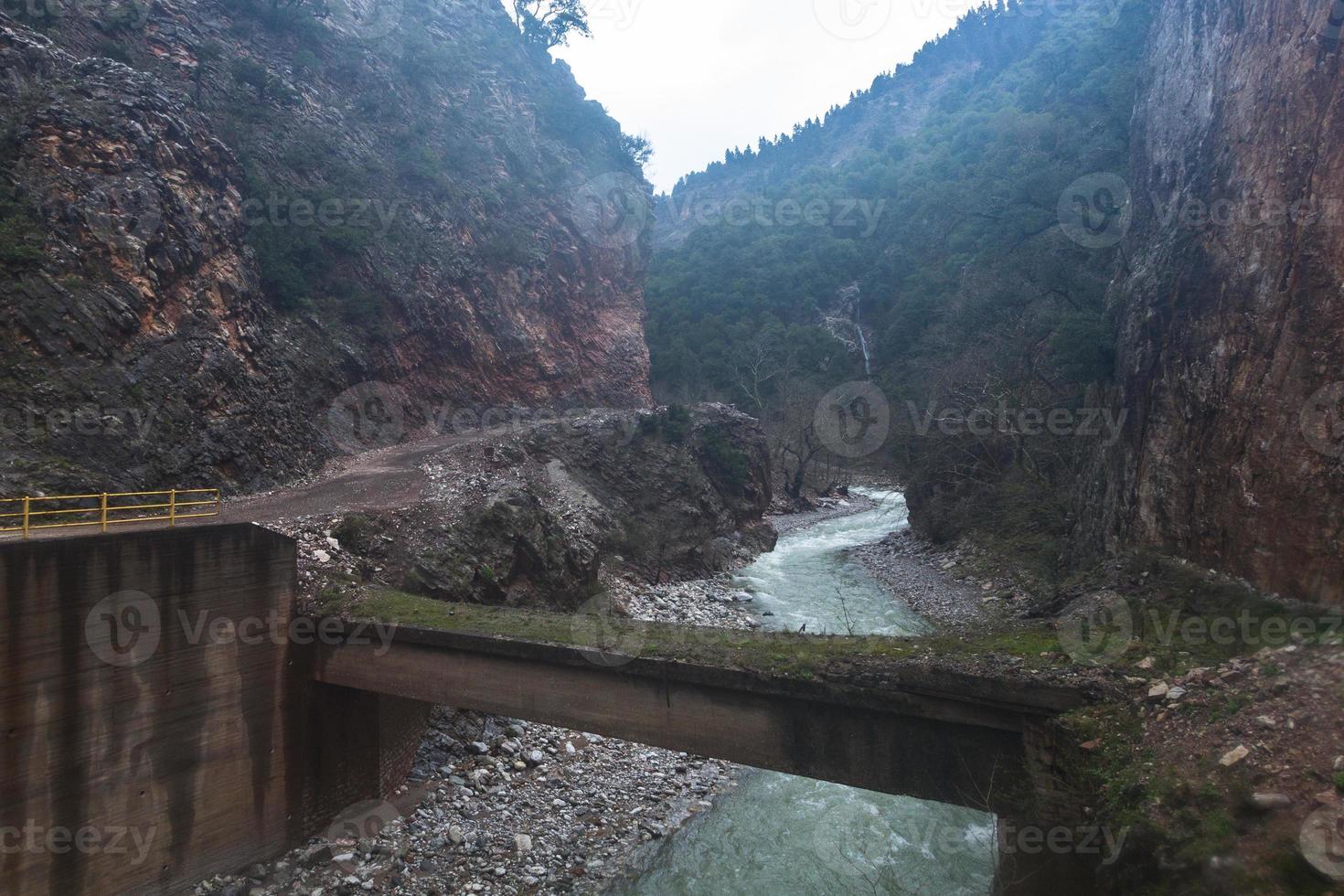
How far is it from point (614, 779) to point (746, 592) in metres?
11.7

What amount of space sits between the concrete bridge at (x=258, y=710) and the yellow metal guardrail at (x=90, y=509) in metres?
0.69

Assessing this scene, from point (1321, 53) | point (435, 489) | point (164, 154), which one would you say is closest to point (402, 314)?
point (164, 154)

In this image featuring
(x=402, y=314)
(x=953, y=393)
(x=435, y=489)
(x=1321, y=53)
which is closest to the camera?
(x=1321, y=53)

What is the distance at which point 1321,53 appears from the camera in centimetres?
871

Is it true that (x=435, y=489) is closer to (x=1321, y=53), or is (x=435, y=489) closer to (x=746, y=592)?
(x=746, y=592)

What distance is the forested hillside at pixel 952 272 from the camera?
85.7 feet
